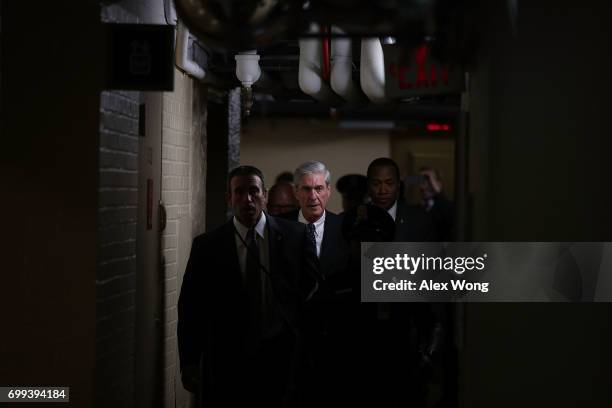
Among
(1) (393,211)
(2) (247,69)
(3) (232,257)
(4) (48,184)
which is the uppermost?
(2) (247,69)

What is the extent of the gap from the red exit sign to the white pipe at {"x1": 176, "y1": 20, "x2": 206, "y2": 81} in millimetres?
1093

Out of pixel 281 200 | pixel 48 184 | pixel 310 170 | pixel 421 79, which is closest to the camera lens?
pixel 48 184

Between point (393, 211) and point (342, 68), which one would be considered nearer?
point (393, 211)

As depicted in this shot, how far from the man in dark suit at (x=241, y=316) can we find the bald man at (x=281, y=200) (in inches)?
78.8

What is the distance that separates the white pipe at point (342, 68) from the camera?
21.5 feet

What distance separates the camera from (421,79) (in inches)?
194

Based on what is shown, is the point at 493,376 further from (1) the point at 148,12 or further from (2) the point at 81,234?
(1) the point at 148,12

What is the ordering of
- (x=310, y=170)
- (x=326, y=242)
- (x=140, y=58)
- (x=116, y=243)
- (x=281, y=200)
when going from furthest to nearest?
(x=281, y=200) < (x=310, y=170) < (x=326, y=242) < (x=116, y=243) < (x=140, y=58)

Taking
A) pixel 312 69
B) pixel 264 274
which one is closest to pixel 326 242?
pixel 264 274

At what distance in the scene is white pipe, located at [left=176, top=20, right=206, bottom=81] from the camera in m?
5.45

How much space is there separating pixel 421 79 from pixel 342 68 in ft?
5.47

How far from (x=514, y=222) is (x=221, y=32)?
66.2 inches

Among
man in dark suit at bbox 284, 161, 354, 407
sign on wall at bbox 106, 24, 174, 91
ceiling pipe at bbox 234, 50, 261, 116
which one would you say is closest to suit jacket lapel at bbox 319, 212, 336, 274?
man in dark suit at bbox 284, 161, 354, 407

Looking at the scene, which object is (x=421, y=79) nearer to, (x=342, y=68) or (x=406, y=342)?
(x=406, y=342)
